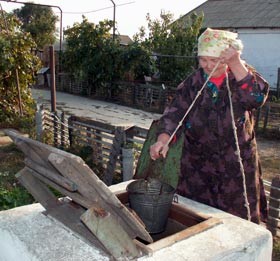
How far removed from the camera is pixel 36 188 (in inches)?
87.4

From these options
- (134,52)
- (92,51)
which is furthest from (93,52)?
(134,52)

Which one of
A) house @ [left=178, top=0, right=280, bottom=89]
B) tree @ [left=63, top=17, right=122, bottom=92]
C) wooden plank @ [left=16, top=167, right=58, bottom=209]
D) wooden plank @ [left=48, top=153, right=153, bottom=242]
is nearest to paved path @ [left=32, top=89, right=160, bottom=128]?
tree @ [left=63, top=17, right=122, bottom=92]

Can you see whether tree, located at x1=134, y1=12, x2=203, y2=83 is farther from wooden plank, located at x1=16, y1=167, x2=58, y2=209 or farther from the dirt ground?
wooden plank, located at x1=16, y1=167, x2=58, y2=209

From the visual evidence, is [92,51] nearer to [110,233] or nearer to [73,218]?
[73,218]

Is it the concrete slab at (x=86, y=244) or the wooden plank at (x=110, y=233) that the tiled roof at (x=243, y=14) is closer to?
the concrete slab at (x=86, y=244)

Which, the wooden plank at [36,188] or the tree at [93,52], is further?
the tree at [93,52]

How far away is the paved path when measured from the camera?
11703mm

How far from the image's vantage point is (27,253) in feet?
6.21

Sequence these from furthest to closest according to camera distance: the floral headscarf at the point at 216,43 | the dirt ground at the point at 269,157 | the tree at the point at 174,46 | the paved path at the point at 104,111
Answer: the tree at the point at 174,46 → the paved path at the point at 104,111 → the dirt ground at the point at 269,157 → the floral headscarf at the point at 216,43

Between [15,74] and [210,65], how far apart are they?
306 inches

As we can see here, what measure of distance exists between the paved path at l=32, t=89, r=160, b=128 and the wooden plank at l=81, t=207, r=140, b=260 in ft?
29.8

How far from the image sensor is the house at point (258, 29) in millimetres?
18438

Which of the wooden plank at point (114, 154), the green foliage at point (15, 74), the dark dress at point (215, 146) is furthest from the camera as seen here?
the green foliage at point (15, 74)

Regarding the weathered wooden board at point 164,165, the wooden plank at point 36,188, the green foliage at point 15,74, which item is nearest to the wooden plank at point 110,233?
the wooden plank at point 36,188
